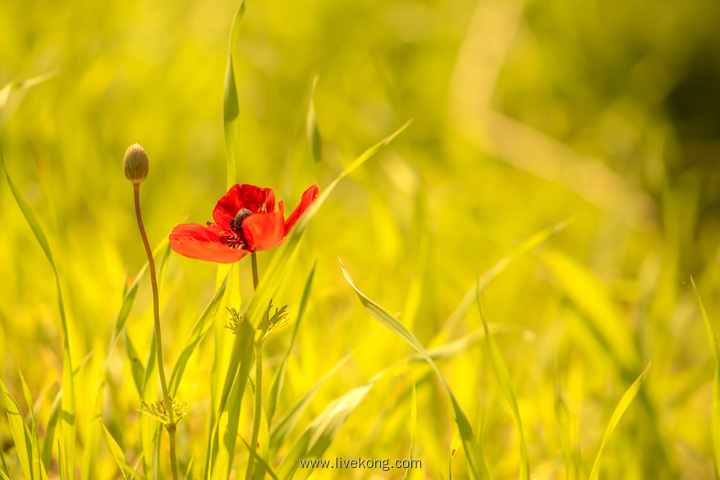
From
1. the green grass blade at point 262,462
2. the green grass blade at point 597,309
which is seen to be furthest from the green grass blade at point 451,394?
the green grass blade at point 597,309

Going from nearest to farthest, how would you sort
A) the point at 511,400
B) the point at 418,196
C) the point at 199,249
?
the point at 199,249, the point at 511,400, the point at 418,196

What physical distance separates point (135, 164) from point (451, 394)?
0.33 meters

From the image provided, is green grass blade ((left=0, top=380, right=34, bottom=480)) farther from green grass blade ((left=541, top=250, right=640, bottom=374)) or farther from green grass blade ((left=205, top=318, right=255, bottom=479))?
green grass blade ((left=541, top=250, right=640, bottom=374))

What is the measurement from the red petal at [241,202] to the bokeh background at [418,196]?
10 cm

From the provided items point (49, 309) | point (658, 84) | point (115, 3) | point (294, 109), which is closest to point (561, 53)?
point (658, 84)

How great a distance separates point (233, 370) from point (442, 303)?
2.89ft

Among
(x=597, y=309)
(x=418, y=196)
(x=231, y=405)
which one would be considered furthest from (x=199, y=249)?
(x=597, y=309)

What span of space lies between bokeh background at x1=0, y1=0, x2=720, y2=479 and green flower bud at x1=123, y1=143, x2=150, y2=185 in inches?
6.3

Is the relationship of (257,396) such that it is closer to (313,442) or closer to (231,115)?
(313,442)

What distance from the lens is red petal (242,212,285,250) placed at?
0.47m

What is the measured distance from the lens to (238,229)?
53 cm

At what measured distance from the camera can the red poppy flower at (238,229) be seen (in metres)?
0.46

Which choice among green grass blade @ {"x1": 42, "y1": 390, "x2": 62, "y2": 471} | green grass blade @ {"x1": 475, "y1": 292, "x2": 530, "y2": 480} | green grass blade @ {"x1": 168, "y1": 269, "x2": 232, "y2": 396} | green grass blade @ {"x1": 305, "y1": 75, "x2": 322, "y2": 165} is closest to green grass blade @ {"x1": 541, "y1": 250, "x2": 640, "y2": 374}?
green grass blade @ {"x1": 475, "y1": 292, "x2": 530, "y2": 480}

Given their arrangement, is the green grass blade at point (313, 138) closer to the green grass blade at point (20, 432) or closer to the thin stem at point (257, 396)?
the thin stem at point (257, 396)
